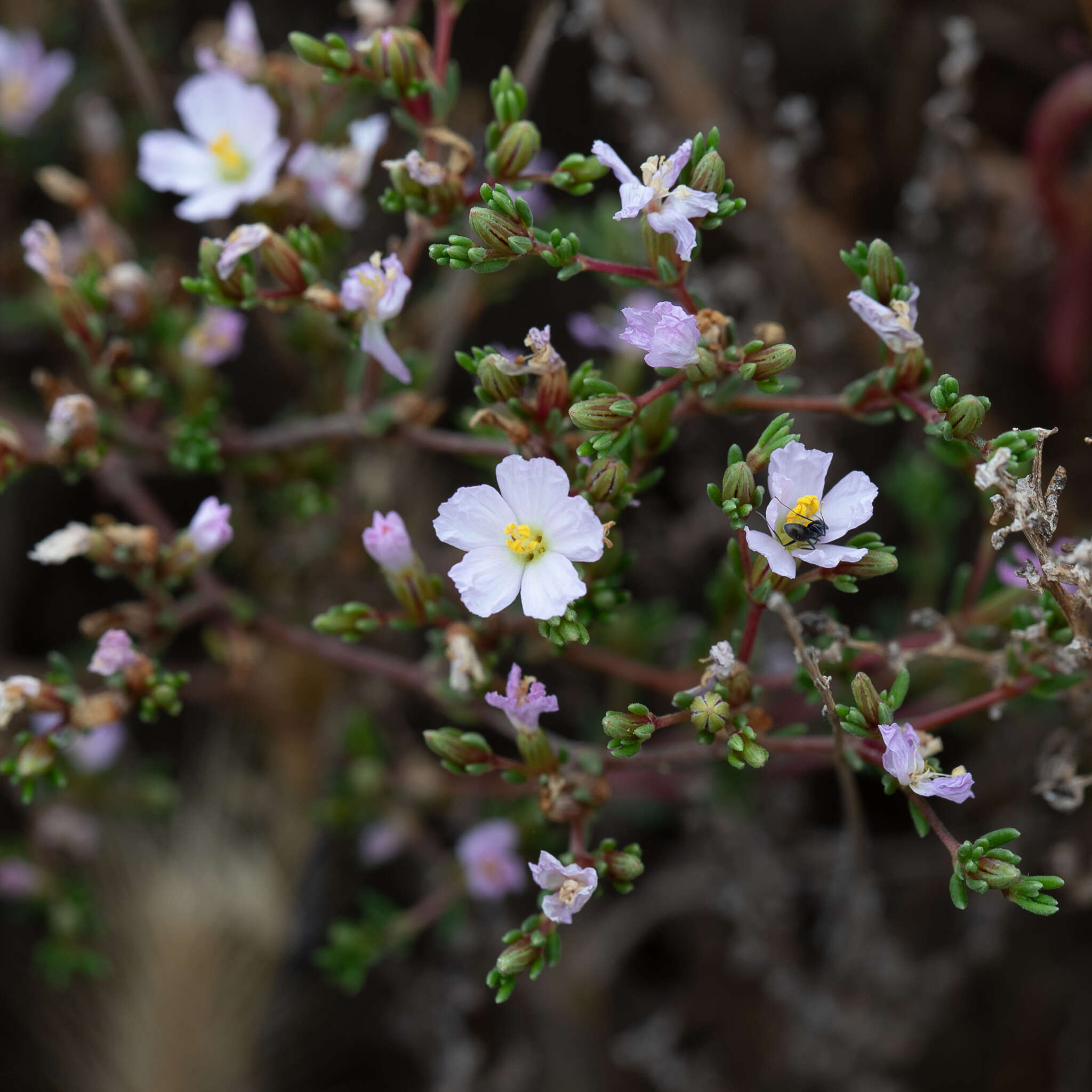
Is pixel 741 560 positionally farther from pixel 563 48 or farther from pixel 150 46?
pixel 150 46

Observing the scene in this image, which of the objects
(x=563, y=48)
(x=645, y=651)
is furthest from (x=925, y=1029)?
(x=563, y=48)

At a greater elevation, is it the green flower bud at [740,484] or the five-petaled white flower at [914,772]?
the green flower bud at [740,484]

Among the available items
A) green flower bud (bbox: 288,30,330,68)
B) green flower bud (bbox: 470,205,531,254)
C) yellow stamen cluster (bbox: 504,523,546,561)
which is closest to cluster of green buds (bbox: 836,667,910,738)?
yellow stamen cluster (bbox: 504,523,546,561)

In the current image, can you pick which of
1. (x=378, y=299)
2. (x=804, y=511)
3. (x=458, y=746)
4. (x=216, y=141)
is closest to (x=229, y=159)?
(x=216, y=141)

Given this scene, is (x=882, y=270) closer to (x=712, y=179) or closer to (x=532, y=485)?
(x=712, y=179)

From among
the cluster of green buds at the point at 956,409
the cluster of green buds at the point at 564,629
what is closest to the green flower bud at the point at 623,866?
the cluster of green buds at the point at 564,629

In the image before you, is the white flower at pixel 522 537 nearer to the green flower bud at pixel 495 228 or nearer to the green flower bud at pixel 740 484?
the green flower bud at pixel 740 484

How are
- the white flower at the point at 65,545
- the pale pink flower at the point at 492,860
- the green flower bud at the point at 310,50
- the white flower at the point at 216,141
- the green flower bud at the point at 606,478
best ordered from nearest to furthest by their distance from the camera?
1. the green flower bud at the point at 606,478
2. the green flower bud at the point at 310,50
3. the white flower at the point at 65,545
4. the white flower at the point at 216,141
5. the pale pink flower at the point at 492,860

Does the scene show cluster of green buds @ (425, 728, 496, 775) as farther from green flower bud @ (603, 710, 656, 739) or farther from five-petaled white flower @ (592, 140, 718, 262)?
five-petaled white flower @ (592, 140, 718, 262)
